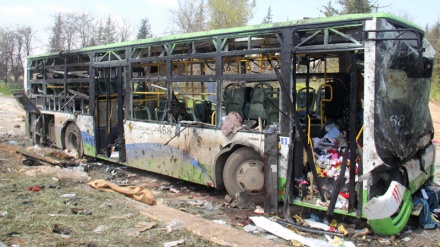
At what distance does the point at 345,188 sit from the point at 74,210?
3.70 metres

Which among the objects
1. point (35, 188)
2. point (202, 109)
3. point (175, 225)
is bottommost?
point (175, 225)

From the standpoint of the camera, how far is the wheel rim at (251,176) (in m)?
6.39

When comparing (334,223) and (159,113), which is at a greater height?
(159,113)

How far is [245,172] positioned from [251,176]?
0.11 m

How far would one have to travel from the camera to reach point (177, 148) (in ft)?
24.8

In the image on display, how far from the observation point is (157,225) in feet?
17.2

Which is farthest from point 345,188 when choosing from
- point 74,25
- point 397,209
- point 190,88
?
point 74,25

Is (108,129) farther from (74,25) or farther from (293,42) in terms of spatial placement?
(74,25)

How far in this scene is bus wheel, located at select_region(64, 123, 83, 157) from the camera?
414 inches

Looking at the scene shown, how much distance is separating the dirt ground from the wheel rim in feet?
1.16

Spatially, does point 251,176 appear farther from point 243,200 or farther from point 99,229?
point 99,229

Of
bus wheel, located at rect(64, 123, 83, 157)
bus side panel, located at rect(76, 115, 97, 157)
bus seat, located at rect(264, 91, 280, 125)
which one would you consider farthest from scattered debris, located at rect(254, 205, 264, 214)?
bus wheel, located at rect(64, 123, 83, 157)

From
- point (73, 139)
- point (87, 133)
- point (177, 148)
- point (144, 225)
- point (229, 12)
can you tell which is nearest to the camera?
point (144, 225)

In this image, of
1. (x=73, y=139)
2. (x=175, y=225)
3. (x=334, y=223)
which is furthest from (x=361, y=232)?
(x=73, y=139)
